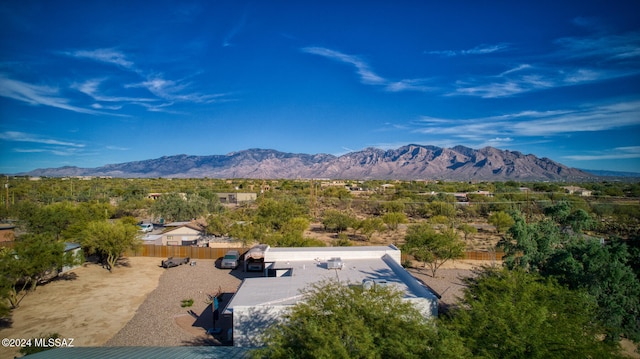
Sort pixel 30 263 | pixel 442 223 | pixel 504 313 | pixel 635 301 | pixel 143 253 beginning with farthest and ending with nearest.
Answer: pixel 442 223 → pixel 143 253 → pixel 30 263 → pixel 635 301 → pixel 504 313

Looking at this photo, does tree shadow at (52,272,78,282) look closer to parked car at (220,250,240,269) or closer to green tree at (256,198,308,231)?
parked car at (220,250,240,269)

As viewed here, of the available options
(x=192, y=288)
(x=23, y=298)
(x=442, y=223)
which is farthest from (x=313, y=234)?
(x=23, y=298)

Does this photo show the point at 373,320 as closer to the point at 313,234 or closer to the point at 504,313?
the point at 504,313

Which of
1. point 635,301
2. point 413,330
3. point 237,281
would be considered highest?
point 413,330

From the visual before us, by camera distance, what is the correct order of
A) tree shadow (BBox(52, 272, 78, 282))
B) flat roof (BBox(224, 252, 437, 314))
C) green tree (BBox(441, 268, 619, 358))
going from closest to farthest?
green tree (BBox(441, 268, 619, 358)) → flat roof (BBox(224, 252, 437, 314)) → tree shadow (BBox(52, 272, 78, 282))

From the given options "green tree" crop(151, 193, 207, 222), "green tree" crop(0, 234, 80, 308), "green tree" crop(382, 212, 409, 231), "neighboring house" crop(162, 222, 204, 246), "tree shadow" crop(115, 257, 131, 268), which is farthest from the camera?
"green tree" crop(151, 193, 207, 222)

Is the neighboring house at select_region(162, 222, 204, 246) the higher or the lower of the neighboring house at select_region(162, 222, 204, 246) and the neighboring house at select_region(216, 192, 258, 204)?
the lower

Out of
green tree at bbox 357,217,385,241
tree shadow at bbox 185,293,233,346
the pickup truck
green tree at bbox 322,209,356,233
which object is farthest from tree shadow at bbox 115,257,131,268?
green tree at bbox 357,217,385,241

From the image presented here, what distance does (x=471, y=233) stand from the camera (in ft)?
131

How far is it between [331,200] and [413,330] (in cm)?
5825

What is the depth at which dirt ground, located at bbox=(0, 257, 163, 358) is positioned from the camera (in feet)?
47.9

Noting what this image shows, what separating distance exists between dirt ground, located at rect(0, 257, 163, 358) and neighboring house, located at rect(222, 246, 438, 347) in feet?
20.8

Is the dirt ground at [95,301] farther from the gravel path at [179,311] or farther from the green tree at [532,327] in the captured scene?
the green tree at [532,327]

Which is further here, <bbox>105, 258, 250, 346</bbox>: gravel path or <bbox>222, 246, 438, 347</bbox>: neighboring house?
<bbox>105, 258, 250, 346</bbox>: gravel path
